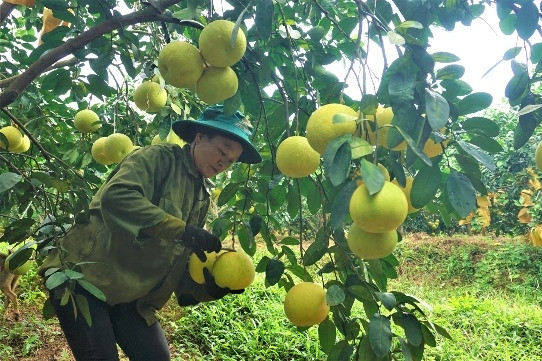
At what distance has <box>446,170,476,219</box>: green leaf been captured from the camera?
1030 millimetres

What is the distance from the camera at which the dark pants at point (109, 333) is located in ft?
5.67

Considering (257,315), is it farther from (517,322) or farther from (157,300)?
(157,300)

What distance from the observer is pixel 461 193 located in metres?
1.05

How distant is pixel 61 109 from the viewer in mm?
2932

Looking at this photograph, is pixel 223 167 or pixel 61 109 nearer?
pixel 223 167

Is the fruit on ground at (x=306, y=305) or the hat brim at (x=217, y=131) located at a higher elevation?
the hat brim at (x=217, y=131)

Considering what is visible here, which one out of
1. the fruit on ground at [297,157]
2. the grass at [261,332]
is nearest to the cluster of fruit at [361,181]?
the fruit on ground at [297,157]

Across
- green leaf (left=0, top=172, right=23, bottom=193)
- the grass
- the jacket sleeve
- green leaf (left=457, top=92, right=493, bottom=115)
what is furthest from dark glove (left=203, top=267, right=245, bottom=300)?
the grass

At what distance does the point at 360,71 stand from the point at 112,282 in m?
1.08

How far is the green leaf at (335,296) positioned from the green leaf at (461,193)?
38 cm

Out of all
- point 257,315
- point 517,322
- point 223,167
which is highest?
point 223,167

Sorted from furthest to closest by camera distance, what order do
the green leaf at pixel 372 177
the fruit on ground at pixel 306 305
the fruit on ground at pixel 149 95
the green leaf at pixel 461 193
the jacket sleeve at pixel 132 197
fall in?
1. the fruit on ground at pixel 149 95
2. the jacket sleeve at pixel 132 197
3. the fruit on ground at pixel 306 305
4. the green leaf at pixel 461 193
5. the green leaf at pixel 372 177

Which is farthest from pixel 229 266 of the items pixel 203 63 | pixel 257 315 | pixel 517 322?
pixel 517 322

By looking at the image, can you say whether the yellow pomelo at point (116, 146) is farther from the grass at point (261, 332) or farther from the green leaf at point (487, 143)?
the grass at point (261, 332)
